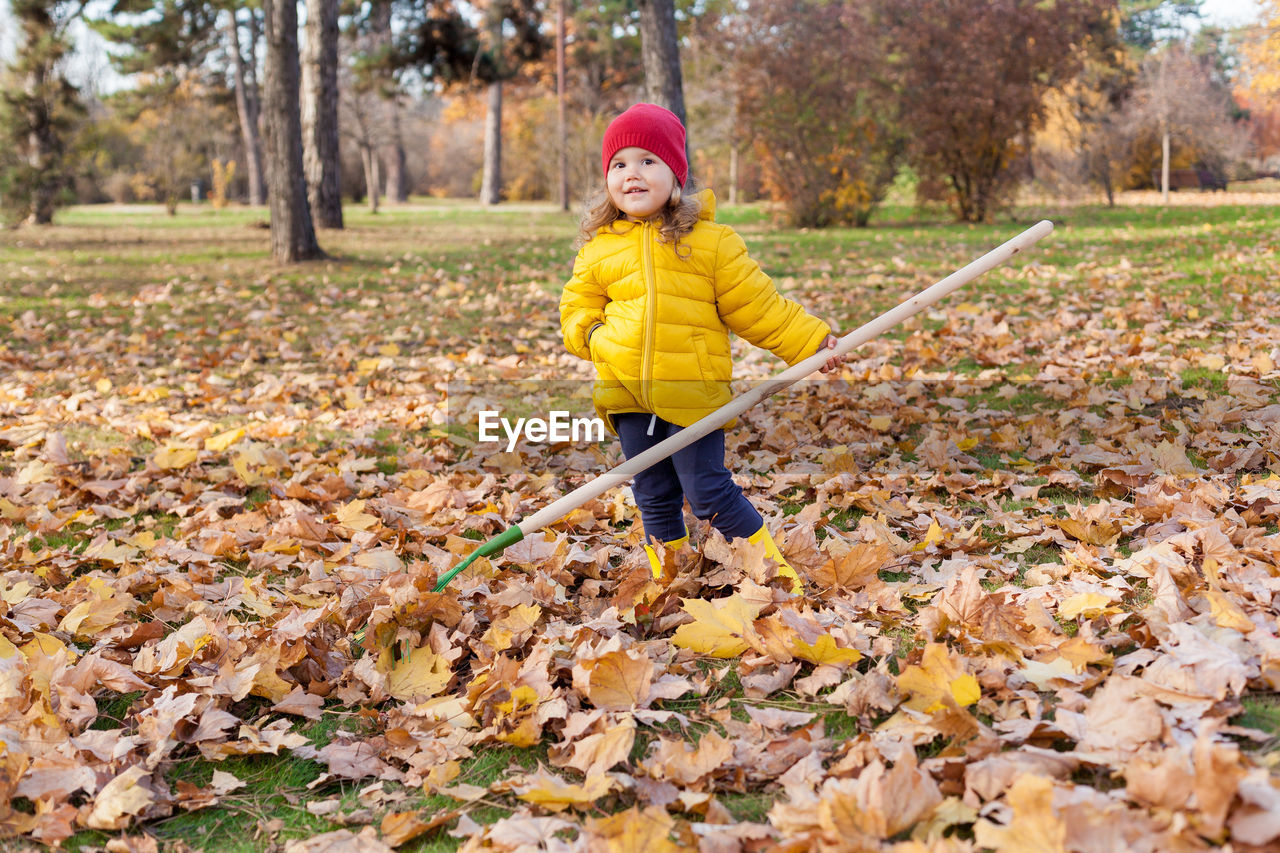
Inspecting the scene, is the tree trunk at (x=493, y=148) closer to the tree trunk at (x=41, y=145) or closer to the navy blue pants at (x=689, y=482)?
the tree trunk at (x=41, y=145)

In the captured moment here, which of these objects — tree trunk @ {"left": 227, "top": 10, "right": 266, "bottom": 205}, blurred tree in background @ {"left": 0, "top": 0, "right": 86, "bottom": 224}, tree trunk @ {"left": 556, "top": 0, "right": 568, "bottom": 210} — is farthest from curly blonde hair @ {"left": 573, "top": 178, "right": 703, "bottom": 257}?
tree trunk @ {"left": 227, "top": 10, "right": 266, "bottom": 205}

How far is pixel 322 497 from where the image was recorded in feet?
13.4

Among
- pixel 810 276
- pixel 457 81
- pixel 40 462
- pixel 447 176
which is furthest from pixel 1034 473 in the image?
pixel 447 176

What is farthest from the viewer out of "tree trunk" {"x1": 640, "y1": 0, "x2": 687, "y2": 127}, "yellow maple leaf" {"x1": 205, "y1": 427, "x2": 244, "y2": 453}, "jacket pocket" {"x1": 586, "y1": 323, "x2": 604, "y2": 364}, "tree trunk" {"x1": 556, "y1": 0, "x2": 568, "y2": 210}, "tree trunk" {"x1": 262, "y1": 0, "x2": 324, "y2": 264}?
"tree trunk" {"x1": 556, "y1": 0, "x2": 568, "y2": 210}

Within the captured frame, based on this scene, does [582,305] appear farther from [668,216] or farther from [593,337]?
[668,216]

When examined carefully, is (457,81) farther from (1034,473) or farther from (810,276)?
(1034,473)

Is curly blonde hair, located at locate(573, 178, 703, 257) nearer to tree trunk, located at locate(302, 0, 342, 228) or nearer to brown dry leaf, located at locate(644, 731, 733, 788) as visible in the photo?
brown dry leaf, located at locate(644, 731, 733, 788)

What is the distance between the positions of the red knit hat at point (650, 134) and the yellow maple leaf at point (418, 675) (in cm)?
148

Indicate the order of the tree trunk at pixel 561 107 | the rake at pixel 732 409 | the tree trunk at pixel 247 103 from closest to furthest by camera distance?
the rake at pixel 732 409 → the tree trunk at pixel 561 107 → the tree trunk at pixel 247 103

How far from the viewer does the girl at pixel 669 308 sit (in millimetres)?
2830

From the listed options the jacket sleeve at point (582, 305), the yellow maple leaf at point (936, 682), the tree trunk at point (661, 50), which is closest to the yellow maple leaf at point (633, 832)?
the yellow maple leaf at point (936, 682)

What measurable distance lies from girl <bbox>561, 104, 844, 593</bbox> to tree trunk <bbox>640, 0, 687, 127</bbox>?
753cm

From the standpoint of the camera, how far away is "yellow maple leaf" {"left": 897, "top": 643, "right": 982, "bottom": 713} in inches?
83.7

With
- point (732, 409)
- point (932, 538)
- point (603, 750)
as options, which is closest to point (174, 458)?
point (732, 409)
